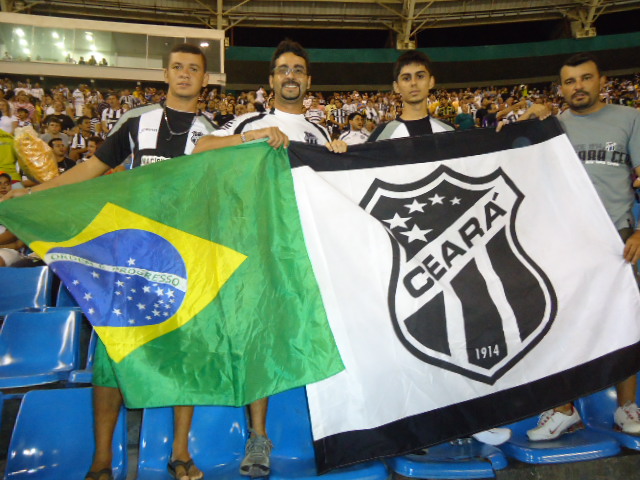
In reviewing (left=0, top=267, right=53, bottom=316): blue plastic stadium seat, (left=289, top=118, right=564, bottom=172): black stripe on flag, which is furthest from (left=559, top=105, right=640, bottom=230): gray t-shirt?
(left=0, top=267, right=53, bottom=316): blue plastic stadium seat

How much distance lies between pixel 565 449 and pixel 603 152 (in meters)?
1.58

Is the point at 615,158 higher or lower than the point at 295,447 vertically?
higher

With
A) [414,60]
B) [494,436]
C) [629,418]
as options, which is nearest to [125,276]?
[494,436]

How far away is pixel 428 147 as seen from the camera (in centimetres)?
265

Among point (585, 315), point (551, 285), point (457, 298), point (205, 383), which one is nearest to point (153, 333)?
point (205, 383)

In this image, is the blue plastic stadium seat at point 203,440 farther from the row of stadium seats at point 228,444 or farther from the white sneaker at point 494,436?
the white sneaker at point 494,436

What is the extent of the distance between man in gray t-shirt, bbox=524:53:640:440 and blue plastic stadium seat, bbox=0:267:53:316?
3402 mm

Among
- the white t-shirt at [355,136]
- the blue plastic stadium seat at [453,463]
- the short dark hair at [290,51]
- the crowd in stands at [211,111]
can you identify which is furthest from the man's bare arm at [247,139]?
the white t-shirt at [355,136]

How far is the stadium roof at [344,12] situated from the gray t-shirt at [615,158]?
20.4 m

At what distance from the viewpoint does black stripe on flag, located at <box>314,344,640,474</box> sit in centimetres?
216

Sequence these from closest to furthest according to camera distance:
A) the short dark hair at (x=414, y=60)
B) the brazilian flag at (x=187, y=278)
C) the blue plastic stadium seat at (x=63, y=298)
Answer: the brazilian flag at (x=187, y=278) → the short dark hair at (x=414, y=60) → the blue plastic stadium seat at (x=63, y=298)

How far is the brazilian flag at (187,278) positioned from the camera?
2.11 meters

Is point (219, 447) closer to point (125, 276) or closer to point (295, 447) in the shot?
point (295, 447)

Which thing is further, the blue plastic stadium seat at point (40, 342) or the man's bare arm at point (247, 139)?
the blue plastic stadium seat at point (40, 342)
